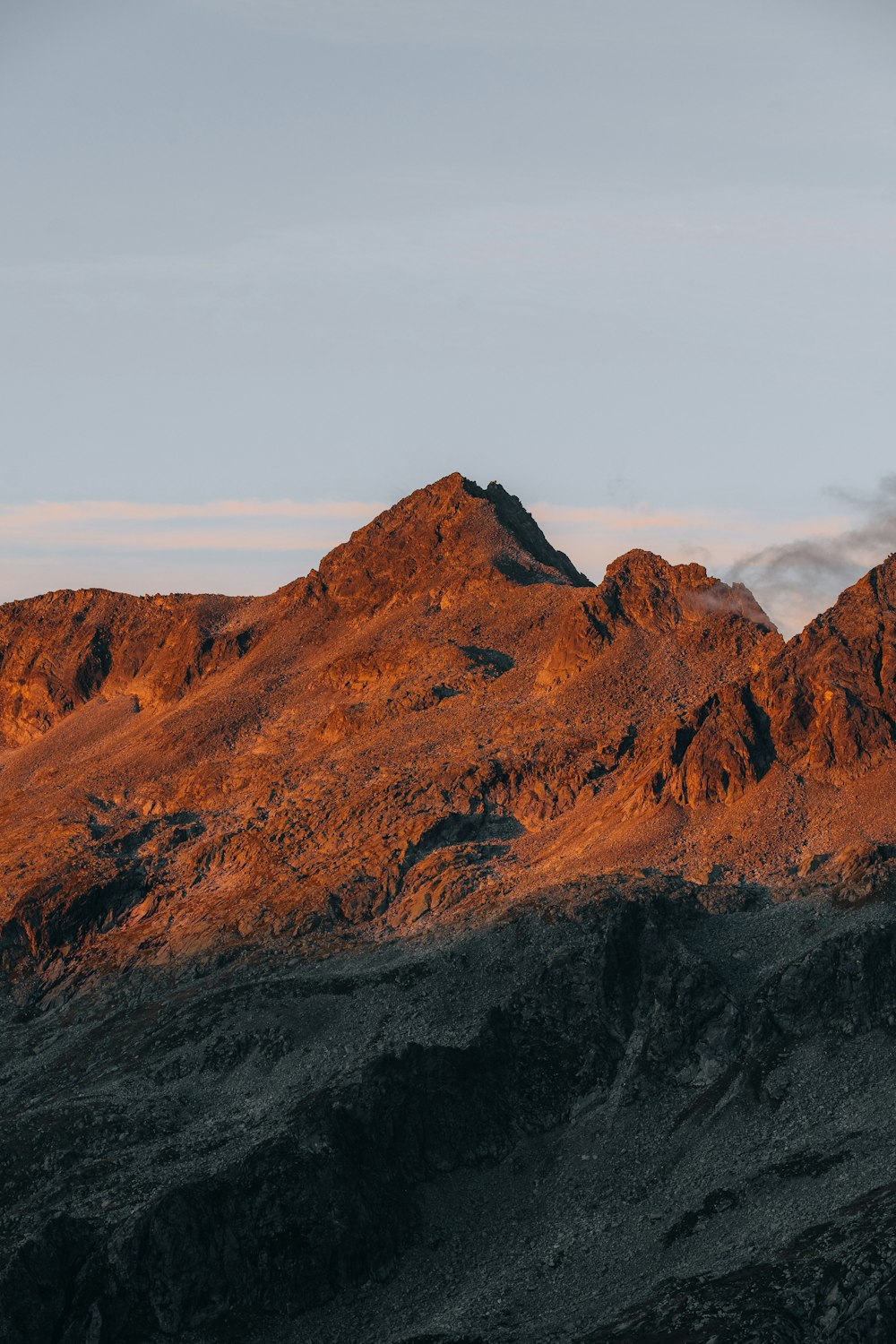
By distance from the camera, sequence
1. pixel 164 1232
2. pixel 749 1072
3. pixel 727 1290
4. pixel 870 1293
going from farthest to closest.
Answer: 1. pixel 749 1072
2. pixel 164 1232
3. pixel 727 1290
4. pixel 870 1293

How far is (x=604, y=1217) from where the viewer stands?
17400 centimetres

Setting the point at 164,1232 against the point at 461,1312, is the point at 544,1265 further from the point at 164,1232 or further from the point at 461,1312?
the point at 164,1232

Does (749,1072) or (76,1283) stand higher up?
(749,1072)

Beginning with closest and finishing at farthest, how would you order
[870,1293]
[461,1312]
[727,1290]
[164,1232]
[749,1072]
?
[870,1293], [727,1290], [461,1312], [164,1232], [749,1072]

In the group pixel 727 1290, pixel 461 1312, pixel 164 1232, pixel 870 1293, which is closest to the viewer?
pixel 870 1293

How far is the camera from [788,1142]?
6909 inches

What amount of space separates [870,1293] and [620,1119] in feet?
163

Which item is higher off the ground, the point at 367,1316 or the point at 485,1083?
the point at 485,1083

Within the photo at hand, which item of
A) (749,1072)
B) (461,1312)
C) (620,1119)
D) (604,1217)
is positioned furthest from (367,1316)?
(749,1072)

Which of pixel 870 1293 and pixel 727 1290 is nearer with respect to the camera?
pixel 870 1293

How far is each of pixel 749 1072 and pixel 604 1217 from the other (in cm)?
2463

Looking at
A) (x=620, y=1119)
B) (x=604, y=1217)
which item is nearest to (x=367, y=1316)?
(x=604, y=1217)

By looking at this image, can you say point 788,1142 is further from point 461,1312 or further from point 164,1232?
point 164,1232

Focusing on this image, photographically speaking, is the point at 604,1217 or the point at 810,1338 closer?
the point at 810,1338
